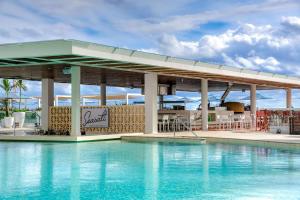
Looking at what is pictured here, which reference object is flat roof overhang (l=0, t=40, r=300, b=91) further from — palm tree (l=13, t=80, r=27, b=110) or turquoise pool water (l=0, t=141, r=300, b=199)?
palm tree (l=13, t=80, r=27, b=110)

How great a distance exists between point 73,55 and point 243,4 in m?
9.24

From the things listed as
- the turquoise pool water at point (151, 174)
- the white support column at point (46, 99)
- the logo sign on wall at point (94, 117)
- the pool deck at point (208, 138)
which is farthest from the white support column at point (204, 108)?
the turquoise pool water at point (151, 174)

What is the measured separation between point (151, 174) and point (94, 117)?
11993 mm

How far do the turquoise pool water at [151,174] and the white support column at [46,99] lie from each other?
7.93 m

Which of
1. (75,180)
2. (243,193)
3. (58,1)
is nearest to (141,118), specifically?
(58,1)

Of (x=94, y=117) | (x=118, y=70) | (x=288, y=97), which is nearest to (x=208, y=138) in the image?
(x=118, y=70)

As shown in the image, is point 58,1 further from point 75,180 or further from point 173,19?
point 75,180

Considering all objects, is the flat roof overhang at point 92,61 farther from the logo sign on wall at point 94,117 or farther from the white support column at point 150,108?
the logo sign on wall at point 94,117

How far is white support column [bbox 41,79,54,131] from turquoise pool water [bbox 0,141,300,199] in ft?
26.0

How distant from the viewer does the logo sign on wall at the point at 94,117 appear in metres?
20.4

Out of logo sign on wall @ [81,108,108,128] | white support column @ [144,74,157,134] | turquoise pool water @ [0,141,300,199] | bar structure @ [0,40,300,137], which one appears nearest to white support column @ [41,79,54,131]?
bar structure @ [0,40,300,137]

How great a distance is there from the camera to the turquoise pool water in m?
6.91

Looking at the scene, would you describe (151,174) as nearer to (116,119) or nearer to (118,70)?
(118,70)

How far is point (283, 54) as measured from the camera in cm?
4772
